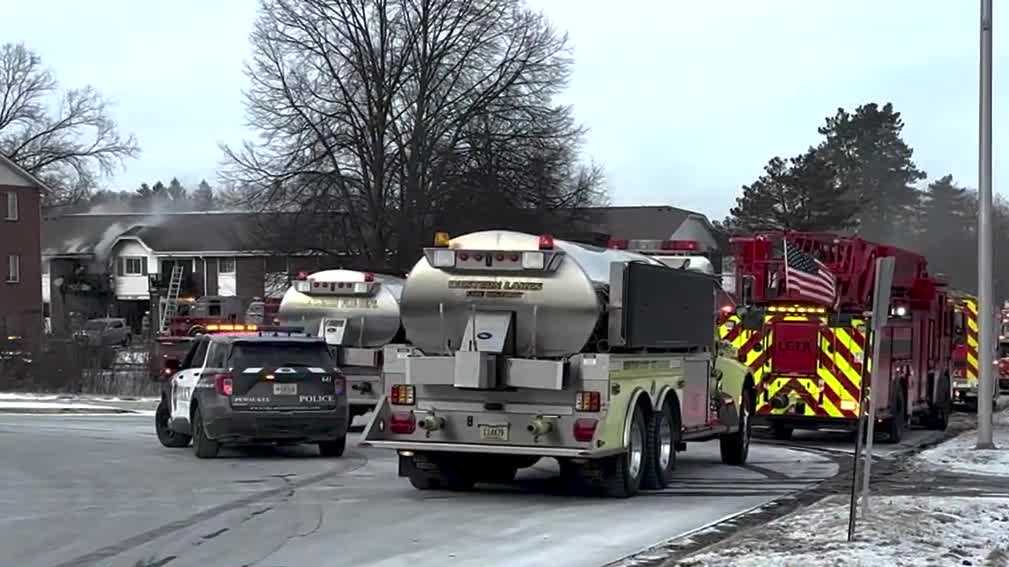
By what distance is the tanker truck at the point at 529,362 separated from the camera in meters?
14.4

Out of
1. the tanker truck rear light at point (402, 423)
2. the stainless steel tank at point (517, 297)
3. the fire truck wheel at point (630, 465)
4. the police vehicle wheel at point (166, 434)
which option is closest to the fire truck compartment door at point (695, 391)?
the fire truck wheel at point (630, 465)

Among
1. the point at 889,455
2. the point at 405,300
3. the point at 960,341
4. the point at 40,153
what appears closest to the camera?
the point at 405,300

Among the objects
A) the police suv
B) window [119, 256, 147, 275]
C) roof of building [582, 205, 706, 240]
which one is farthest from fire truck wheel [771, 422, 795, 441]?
window [119, 256, 147, 275]

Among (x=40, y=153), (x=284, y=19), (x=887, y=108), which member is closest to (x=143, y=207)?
(x=40, y=153)

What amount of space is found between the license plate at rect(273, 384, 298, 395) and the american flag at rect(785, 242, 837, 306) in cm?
821

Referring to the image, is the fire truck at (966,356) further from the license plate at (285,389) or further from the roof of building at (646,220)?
the roof of building at (646,220)

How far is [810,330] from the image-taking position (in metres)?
23.1

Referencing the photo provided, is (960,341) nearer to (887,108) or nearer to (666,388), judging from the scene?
(666,388)

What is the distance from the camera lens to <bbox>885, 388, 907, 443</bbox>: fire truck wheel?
2373 centimetres

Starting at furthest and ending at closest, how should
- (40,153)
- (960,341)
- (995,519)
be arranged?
(40,153) < (960,341) < (995,519)

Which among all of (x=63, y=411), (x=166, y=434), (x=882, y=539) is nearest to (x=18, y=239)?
(x=63, y=411)

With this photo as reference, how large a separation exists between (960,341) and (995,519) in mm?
21369

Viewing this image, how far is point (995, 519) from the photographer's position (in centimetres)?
1259

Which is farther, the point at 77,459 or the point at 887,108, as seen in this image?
the point at 887,108
